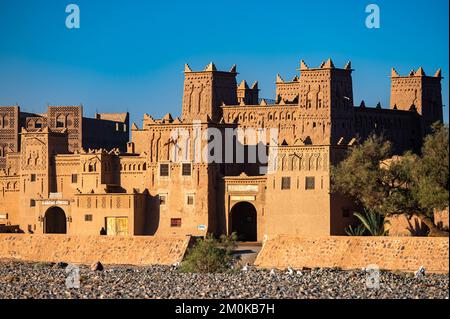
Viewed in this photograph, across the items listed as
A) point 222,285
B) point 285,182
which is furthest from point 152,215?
point 222,285

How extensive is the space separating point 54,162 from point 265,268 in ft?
88.8

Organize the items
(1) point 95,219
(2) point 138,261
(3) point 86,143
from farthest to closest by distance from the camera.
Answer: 1. (3) point 86,143
2. (1) point 95,219
3. (2) point 138,261

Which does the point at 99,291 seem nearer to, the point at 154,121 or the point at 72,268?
the point at 72,268

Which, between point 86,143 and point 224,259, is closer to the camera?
point 224,259

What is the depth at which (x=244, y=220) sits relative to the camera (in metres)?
87.1

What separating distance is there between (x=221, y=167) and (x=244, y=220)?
11.7ft

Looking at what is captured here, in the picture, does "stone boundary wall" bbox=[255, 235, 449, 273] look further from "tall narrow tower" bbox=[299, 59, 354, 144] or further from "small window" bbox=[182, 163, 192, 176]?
"tall narrow tower" bbox=[299, 59, 354, 144]

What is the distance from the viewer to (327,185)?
77.4 metres

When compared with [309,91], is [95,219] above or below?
below

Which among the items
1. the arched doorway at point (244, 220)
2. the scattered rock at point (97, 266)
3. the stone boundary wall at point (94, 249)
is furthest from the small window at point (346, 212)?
the scattered rock at point (97, 266)

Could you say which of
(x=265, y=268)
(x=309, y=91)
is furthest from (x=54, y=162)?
(x=265, y=268)

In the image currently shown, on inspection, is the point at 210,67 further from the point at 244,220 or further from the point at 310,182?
the point at 310,182

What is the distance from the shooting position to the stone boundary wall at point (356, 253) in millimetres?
62656
